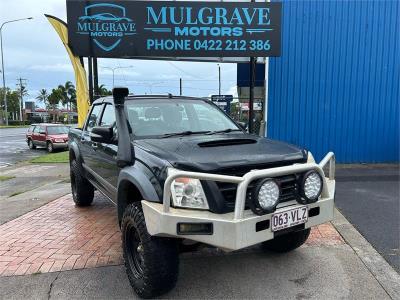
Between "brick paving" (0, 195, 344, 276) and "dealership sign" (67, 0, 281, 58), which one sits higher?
"dealership sign" (67, 0, 281, 58)

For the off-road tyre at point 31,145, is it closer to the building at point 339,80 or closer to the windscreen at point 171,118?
the building at point 339,80

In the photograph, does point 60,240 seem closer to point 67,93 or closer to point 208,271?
point 208,271

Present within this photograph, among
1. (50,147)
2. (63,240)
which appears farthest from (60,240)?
(50,147)

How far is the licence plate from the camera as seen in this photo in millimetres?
3158

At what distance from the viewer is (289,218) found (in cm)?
327

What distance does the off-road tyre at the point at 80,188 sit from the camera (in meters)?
6.54

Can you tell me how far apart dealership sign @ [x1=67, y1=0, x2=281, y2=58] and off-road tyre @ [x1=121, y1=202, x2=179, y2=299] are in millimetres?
5551

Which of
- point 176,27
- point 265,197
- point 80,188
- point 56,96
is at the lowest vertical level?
point 80,188

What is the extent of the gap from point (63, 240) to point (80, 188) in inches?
65.2

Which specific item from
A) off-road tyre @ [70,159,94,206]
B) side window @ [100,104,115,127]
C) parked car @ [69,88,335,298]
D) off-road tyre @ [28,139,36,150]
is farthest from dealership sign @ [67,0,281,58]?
off-road tyre @ [28,139,36,150]

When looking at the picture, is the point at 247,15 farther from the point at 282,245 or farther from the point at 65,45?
the point at 282,245

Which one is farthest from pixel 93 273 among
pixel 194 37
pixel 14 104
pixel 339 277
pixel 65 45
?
pixel 14 104

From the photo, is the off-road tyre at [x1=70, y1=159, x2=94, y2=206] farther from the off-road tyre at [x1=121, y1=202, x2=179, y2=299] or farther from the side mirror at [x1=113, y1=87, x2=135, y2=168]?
the off-road tyre at [x1=121, y1=202, x2=179, y2=299]

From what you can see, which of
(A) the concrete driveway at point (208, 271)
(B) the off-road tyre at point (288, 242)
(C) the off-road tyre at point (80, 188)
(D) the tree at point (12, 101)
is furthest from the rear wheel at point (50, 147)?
(D) the tree at point (12, 101)
